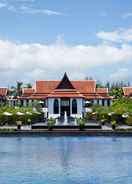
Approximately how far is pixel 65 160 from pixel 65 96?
4947 centimetres

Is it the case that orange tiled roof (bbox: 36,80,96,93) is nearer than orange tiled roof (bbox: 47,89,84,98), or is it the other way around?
orange tiled roof (bbox: 47,89,84,98)

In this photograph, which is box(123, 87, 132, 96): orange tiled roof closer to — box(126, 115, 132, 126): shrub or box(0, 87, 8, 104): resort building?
box(0, 87, 8, 104): resort building

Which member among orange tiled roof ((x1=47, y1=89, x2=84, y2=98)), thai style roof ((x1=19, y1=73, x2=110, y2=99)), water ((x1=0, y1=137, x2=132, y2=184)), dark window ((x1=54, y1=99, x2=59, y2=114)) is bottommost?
water ((x1=0, y1=137, x2=132, y2=184))

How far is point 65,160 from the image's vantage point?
2836cm

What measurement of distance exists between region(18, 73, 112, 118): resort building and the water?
122ft

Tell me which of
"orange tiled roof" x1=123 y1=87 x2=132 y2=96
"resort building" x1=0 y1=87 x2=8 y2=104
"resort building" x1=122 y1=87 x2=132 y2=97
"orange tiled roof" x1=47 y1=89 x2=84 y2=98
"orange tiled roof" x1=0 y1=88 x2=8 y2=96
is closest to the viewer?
"orange tiled roof" x1=47 y1=89 x2=84 y2=98

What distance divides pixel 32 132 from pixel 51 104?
3581cm

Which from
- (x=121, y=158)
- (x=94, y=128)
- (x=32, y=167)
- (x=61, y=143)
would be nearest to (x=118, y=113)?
(x=94, y=128)

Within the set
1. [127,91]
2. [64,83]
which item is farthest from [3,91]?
[64,83]

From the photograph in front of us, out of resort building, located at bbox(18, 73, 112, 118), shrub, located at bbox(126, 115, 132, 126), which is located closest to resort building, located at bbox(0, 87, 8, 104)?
resort building, located at bbox(18, 73, 112, 118)

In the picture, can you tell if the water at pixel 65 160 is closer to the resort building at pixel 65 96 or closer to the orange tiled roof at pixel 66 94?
the orange tiled roof at pixel 66 94

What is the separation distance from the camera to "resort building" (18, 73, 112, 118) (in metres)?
78.6

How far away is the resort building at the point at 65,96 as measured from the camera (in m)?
78.6

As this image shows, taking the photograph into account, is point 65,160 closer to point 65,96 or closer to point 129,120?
point 129,120
